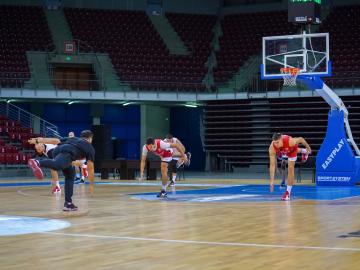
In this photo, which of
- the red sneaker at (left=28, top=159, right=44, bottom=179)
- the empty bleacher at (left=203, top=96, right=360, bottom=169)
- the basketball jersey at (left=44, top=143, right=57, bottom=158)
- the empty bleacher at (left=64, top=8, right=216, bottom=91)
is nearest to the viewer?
the red sneaker at (left=28, top=159, right=44, bottom=179)

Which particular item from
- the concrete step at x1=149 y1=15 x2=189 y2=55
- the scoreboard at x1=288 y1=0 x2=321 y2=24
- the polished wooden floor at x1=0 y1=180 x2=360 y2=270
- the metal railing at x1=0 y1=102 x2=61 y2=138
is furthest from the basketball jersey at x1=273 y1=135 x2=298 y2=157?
the concrete step at x1=149 y1=15 x2=189 y2=55

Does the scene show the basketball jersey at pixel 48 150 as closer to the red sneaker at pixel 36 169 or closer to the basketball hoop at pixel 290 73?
the red sneaker at pixel 36 169

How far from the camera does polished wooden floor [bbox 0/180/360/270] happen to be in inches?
264

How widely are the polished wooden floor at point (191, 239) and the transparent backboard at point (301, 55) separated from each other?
8244 mm

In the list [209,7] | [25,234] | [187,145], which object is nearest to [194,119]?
[187,145]

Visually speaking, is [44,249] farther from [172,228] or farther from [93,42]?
[93,42]

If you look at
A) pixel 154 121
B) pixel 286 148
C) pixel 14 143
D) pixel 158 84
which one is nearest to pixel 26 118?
pixel 14 143

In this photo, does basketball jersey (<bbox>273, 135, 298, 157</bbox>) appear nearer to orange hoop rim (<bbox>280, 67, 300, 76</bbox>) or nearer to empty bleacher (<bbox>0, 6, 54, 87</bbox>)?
orange hoop rim (<bbox>280, 67, 300, 76</bbox>)

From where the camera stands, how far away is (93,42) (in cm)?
3772

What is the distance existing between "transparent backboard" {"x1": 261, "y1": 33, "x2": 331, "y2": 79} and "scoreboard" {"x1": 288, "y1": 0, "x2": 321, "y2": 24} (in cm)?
65

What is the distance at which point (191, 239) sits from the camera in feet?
27.9

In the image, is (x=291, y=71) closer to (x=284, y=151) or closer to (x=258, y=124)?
(x=284, y=151)

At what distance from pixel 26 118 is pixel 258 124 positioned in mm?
12675

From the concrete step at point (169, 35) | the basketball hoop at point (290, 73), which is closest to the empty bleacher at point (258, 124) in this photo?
the concrete step at point (169, 35)
